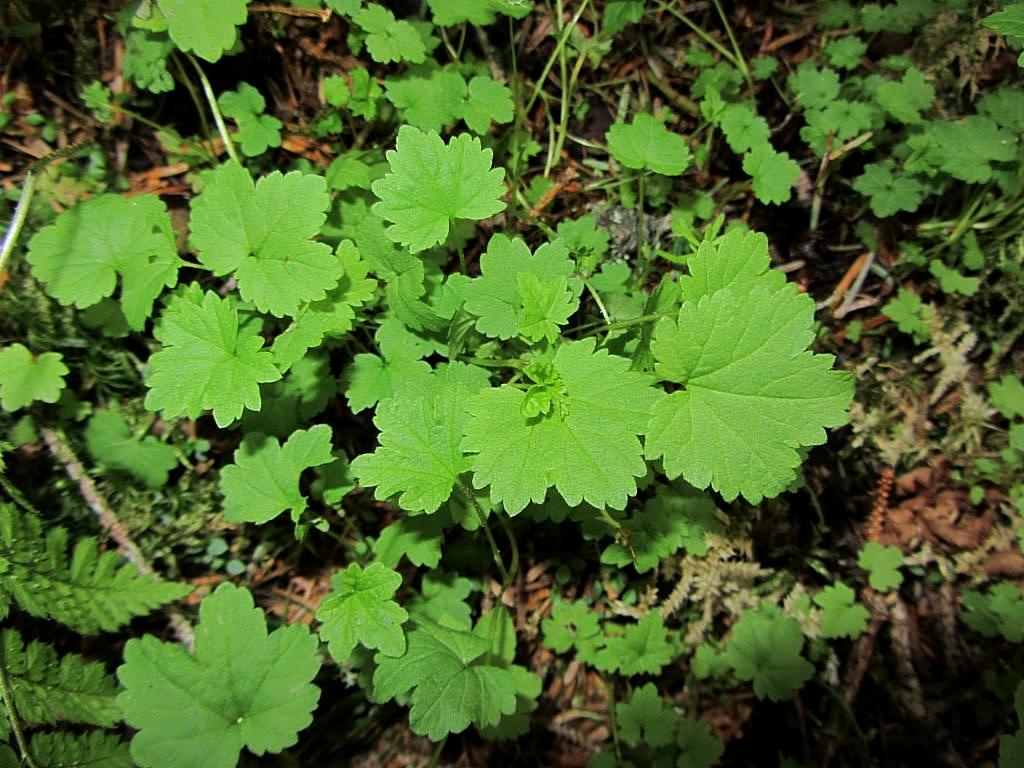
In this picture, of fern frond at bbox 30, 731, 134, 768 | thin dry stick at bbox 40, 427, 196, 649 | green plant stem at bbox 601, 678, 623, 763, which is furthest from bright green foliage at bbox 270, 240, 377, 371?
green plant stem at bbox 601, 678, 623, 763

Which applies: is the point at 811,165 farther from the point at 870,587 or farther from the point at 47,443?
the point at 47,443

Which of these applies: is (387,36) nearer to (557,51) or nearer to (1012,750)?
(557,51)

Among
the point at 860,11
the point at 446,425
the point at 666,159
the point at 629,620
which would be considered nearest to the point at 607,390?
the point at 446,425

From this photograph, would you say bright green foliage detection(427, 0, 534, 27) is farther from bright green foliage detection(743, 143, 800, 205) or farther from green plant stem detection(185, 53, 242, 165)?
bright green foliage detection(743, 143, 800, 205)

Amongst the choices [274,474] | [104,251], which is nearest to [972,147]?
[274,474]

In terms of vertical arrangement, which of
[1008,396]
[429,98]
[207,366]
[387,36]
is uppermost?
[387,36]

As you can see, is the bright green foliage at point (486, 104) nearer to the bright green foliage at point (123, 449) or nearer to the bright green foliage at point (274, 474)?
the bright green foliage at point (274, 474)

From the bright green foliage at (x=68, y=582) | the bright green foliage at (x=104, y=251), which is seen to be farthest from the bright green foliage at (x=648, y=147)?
the bright green foliage at (x=68, y=582)
